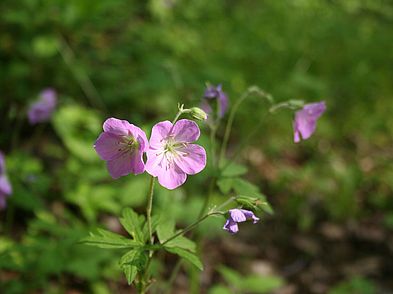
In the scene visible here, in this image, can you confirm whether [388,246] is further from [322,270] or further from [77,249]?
[77,249]

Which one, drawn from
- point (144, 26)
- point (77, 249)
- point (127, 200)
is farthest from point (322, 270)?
point (144, 26)

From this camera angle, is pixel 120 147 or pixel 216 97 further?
pixel 216 97

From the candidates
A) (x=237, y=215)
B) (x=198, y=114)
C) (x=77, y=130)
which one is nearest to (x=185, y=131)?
(x=198, y=114)

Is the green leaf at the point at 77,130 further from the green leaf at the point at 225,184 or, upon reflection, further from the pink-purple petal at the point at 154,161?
the pink-purple petal at the point at 154,161

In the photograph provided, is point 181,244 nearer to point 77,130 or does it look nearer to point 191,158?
point 191,158

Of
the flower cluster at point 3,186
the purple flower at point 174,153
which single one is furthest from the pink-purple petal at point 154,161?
the flower cluster at point 3,186

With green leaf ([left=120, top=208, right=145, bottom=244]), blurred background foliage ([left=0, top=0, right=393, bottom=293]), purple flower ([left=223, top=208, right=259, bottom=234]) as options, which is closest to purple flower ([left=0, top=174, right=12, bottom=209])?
blurred background foliage ([left=0, top=0, right=393, bottom=293])

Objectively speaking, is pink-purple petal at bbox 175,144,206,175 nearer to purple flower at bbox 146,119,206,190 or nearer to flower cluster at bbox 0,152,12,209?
purple flower at bbox 146,119,206,190
